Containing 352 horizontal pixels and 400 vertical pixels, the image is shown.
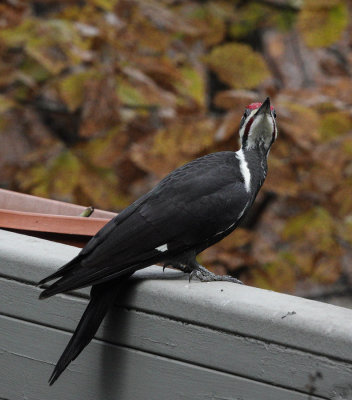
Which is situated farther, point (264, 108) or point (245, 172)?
point (264, 108)

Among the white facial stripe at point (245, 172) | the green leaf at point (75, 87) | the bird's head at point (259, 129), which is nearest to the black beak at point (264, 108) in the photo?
the bird's head at point (259, 129)

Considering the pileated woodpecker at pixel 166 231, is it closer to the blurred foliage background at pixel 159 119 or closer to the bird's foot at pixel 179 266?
the bird's foot at pixel 179 266

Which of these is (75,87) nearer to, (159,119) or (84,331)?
(159,119)

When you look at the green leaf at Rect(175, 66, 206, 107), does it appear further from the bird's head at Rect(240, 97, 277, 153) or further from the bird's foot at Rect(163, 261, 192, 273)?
the bird's foot at Rect(163, 261, 192, 273)

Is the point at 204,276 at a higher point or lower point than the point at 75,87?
higher

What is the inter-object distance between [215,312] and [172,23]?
2269mm

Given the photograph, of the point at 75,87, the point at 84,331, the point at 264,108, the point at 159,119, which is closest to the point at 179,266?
the point at 84,331

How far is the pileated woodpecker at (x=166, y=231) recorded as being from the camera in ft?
6.07

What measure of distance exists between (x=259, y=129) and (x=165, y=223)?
0.67 m

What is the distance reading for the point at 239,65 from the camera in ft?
13.1

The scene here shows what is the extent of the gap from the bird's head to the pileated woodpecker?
6 cm

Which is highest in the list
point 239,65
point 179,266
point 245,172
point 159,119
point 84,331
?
point 84,331

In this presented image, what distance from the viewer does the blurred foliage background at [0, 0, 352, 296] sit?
148 inches

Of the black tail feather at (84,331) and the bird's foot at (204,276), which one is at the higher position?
the black tail feather at (84,331)
